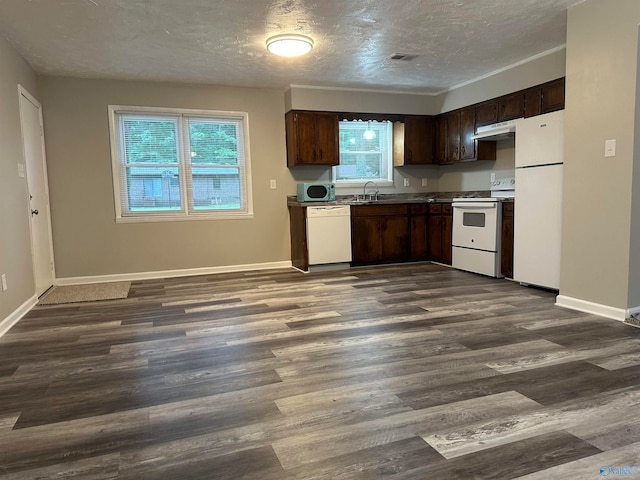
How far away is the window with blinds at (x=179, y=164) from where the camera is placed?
5.32 meters

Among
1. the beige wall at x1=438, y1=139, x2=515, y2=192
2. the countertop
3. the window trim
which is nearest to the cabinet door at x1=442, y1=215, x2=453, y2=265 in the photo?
the countertop

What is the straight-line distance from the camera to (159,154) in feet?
17.8

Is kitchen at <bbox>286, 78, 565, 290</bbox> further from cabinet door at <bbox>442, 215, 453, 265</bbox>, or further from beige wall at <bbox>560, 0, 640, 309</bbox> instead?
beige wall at <bbox>560, 0, 640, 309</bbox>

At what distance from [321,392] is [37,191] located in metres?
4.11

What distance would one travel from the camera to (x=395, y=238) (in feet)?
19.6

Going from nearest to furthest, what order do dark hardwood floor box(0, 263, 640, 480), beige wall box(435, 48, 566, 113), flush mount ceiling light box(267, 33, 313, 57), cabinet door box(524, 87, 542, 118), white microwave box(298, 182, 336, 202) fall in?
dark hardwood floor box(0, 263, 640, 480) < flush mount ceiling light box(267, 33, 313, 57) < beige wall box(435, 48, 566, 113) < cabinet door box(524, 87, 542, 118) < white microwave box(298, 182, 336, 202)

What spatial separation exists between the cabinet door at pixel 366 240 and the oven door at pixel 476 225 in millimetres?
1006

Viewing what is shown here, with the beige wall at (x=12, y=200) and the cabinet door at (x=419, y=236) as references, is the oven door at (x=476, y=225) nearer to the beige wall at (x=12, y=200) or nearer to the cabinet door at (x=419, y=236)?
the cabinet door at (x=419, y=236)

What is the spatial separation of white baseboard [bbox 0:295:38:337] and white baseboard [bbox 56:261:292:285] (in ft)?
3.09

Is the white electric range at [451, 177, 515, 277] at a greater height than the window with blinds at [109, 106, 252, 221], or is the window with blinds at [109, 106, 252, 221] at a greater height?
the window with blinds at [109, 106, 252, 221]

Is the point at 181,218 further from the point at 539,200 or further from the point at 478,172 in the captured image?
the point at 539,200

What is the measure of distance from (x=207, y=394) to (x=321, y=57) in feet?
11.9

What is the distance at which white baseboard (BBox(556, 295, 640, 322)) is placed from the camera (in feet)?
10.5

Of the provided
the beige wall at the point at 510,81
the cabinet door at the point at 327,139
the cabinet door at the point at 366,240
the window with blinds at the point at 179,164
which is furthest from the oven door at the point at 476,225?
the window with blinds at the point at 179,164
